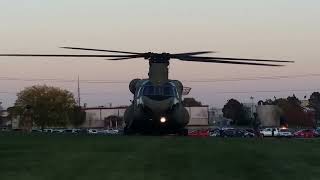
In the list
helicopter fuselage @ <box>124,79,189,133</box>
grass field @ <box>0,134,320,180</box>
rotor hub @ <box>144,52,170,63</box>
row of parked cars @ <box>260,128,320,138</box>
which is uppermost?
rotor hub @ <box>144,52,170,63</box>

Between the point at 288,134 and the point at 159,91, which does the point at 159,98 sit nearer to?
the point at 159,91

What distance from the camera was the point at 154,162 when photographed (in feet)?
42.7

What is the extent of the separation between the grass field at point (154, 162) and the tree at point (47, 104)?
10789 centimetres

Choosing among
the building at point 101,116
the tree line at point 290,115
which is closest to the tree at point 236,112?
the tree line at point 290,115

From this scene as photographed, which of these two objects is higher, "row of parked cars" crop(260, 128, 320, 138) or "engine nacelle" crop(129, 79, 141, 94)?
"engine nacelle" crop(129, 79, 141, 94)

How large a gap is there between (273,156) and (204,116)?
104 m

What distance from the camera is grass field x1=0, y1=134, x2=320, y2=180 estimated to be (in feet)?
37.7

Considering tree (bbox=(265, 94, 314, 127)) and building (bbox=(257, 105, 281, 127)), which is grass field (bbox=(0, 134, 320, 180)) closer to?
building (bbox=(257, 105, 281, 127))

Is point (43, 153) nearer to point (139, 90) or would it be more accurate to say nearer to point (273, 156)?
point (273, 156)

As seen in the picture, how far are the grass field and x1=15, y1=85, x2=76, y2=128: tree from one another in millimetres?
107891

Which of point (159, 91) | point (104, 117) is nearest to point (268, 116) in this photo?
point (104, 117)

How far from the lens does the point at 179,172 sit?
11.9 m

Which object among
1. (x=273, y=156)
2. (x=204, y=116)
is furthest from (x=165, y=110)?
(x=204, y=116)

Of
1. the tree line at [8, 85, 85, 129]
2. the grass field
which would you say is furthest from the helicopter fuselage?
the tree line at [8, 85, 85, 129]
